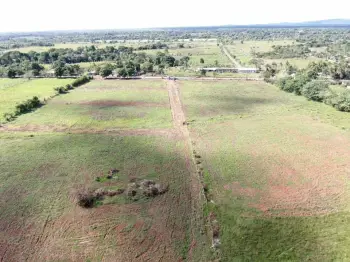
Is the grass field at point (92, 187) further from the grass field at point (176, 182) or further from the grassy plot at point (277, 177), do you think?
the grassy plot at point (277, 177)

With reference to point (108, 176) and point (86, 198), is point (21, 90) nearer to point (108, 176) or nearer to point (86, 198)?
point (108, 176)

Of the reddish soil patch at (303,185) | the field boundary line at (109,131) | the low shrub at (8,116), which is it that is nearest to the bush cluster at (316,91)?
the reddish soil patch at (303,185)

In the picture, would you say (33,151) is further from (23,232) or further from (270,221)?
(270,221)

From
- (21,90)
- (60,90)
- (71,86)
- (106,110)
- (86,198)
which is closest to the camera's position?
(86,198)

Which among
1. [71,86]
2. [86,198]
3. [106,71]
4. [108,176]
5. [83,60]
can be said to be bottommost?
[108,176]

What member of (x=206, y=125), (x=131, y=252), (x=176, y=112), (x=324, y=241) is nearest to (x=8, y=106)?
(x=176, y=112)

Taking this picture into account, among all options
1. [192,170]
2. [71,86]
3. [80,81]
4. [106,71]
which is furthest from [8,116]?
[106,71]
